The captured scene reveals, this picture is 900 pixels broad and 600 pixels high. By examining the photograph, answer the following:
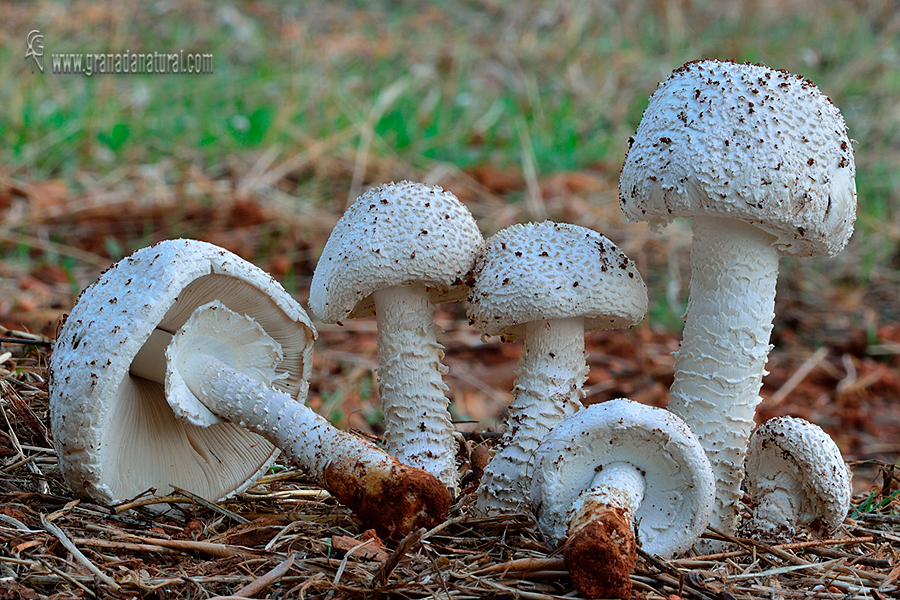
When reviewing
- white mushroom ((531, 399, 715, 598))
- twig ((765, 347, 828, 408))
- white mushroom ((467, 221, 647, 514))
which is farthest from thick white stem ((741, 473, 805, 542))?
twig ((765, 347, 828, 408))

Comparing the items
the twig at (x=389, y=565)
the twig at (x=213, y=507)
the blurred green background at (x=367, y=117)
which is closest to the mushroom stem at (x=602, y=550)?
the twig at (x=389, y=565)

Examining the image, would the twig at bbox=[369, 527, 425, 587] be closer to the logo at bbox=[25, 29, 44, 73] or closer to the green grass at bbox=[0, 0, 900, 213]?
the green grass at bbox=[0, 0, 900, 213]

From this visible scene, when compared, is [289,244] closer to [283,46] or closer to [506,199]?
[506,199]

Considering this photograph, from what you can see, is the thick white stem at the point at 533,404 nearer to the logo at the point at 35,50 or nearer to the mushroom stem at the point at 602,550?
the mushroom stem at the point at 602,550

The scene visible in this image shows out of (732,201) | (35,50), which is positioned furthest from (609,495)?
(35,50)

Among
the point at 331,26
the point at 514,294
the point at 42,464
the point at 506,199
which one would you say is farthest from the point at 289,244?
the point at 331,26

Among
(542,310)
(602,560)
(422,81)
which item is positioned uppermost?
(422,81)

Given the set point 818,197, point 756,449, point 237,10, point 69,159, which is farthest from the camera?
Result: point 237,10

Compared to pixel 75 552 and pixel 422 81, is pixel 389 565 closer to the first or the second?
pixel 75 552
